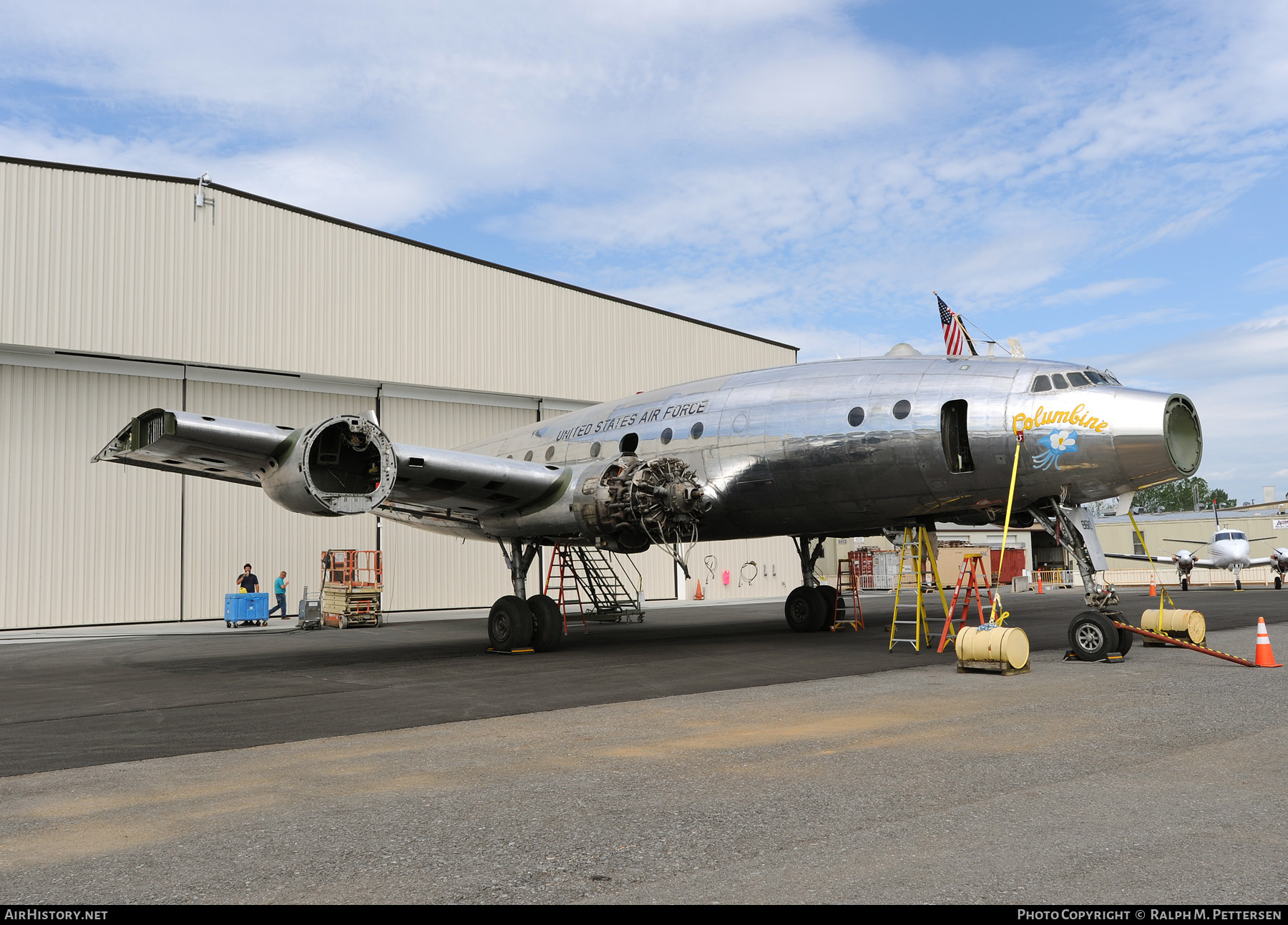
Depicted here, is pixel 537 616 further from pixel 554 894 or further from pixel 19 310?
pixel 19 310

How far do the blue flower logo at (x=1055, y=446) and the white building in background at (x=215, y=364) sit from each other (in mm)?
16477

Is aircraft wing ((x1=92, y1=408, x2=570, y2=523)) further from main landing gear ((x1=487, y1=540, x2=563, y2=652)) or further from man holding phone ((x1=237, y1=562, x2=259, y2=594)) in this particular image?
man holding phone ((x1=237, y1=562, x2=259, y2=594))

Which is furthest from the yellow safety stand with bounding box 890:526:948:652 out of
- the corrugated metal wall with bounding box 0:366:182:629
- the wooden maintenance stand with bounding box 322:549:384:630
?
the corrugated metal wall with bounding box 0:366:182:629

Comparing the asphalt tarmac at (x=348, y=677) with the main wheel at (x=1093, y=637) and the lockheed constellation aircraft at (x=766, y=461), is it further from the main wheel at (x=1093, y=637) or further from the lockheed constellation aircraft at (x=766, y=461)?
the lockheed constellation aircraft at (x=766, y=461)

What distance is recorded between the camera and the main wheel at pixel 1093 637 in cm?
1305

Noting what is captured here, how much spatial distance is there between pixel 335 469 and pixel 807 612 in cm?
1169

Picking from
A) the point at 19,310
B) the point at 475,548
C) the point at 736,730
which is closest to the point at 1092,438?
the point at 736,730

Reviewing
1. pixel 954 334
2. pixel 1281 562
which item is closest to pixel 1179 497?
pixel 1281 562

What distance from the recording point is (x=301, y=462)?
12938 mm

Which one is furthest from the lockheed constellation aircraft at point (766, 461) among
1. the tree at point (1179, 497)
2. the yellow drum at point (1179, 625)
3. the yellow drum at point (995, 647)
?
the tree at point (1179, 497)

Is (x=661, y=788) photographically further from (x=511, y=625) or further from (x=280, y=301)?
(x=280, y=301)

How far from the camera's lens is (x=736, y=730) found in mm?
8391

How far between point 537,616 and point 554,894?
13.0m

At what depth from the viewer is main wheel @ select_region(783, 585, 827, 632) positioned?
21.0m
